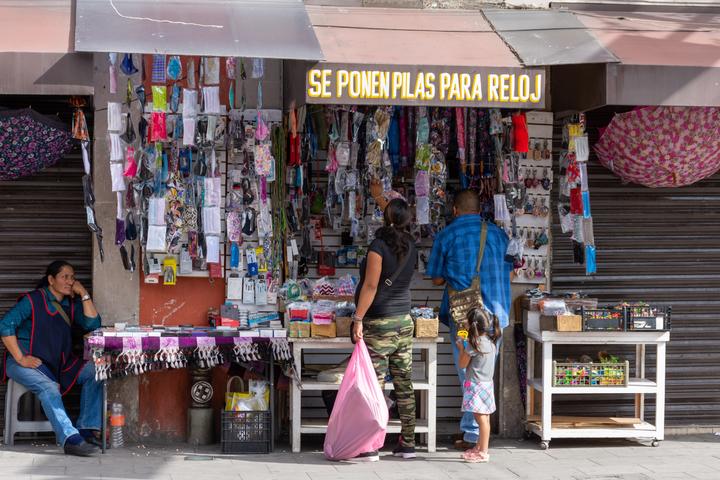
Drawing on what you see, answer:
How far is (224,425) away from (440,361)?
2072 mm

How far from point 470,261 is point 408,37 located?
1.80 metres

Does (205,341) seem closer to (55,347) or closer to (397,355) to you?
(55,347)

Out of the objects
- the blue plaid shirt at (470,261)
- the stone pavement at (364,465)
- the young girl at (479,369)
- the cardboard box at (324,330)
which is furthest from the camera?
the blue plaid shirt at (470,261)

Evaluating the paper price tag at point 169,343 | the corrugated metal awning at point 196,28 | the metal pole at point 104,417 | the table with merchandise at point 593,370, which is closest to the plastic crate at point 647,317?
the table with merchandise at point 593,370

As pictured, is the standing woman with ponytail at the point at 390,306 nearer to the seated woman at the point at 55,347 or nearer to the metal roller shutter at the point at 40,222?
the seated woman at the point at 55,347

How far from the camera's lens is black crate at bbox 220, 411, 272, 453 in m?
8.69

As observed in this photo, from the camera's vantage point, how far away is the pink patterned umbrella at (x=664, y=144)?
9.16 meters

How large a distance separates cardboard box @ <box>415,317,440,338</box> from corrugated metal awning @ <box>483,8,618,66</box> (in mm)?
2077

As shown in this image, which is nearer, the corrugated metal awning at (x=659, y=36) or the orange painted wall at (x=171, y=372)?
the corrugated metal awning at (x=659, y=36)

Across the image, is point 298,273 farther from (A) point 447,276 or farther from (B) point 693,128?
(B) point 693,128

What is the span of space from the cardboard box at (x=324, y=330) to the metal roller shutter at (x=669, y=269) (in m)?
2.20

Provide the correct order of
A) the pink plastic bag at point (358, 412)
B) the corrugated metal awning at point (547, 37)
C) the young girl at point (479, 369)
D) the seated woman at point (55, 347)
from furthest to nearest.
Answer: the seated woman at point (55, 347) → the young girl at point (479, 369) → the corrugated metal awning at point (547, 37) → the pink plastic bag at point (358, 412)

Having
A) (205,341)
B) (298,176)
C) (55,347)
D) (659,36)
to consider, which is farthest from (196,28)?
(659,36)

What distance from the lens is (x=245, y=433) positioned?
28.6 feet
